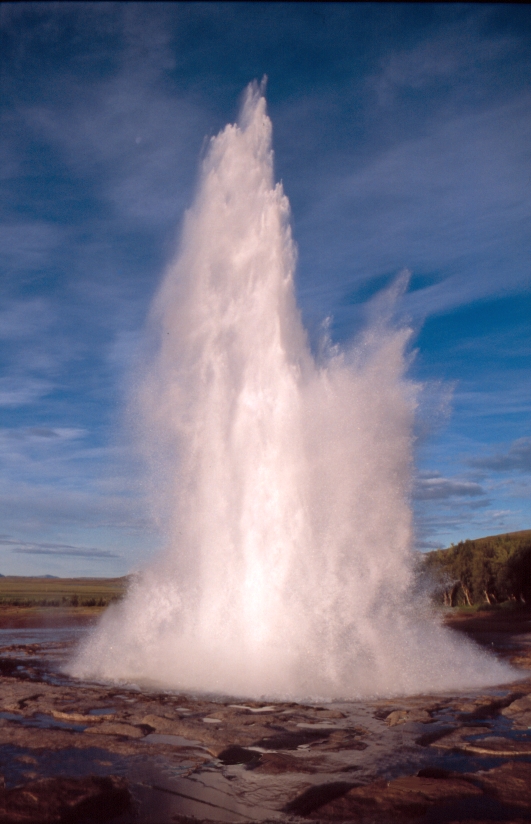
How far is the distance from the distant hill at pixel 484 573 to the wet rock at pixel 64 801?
1652 inches

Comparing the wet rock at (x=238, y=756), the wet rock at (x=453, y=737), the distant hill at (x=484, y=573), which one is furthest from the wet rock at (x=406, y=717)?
the distant hill at (x=484, y=573)

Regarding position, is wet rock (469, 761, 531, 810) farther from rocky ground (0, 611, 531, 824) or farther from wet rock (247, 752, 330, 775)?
wet rock (247, 752, 330, 775)

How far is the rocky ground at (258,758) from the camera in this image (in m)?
6.53

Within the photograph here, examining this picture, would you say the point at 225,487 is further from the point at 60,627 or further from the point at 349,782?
the point at 60,627

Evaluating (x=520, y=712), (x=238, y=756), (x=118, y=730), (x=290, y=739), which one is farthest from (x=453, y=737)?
(x=118, y=730)

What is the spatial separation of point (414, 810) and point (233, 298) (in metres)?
13.8

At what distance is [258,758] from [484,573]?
4431cm

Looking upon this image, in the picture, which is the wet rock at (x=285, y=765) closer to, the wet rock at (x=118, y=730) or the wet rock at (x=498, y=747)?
the wet rock at (x=118, y=730)

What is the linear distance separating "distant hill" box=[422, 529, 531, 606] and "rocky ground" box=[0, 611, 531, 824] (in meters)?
35.4

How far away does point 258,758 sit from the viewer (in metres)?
8.27

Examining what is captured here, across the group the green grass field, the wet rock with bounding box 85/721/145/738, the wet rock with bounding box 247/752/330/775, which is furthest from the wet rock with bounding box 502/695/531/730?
the green grass field

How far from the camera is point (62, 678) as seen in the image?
14.9 metres

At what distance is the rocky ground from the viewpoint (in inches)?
257

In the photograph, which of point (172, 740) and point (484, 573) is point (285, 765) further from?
point (484, 573)
